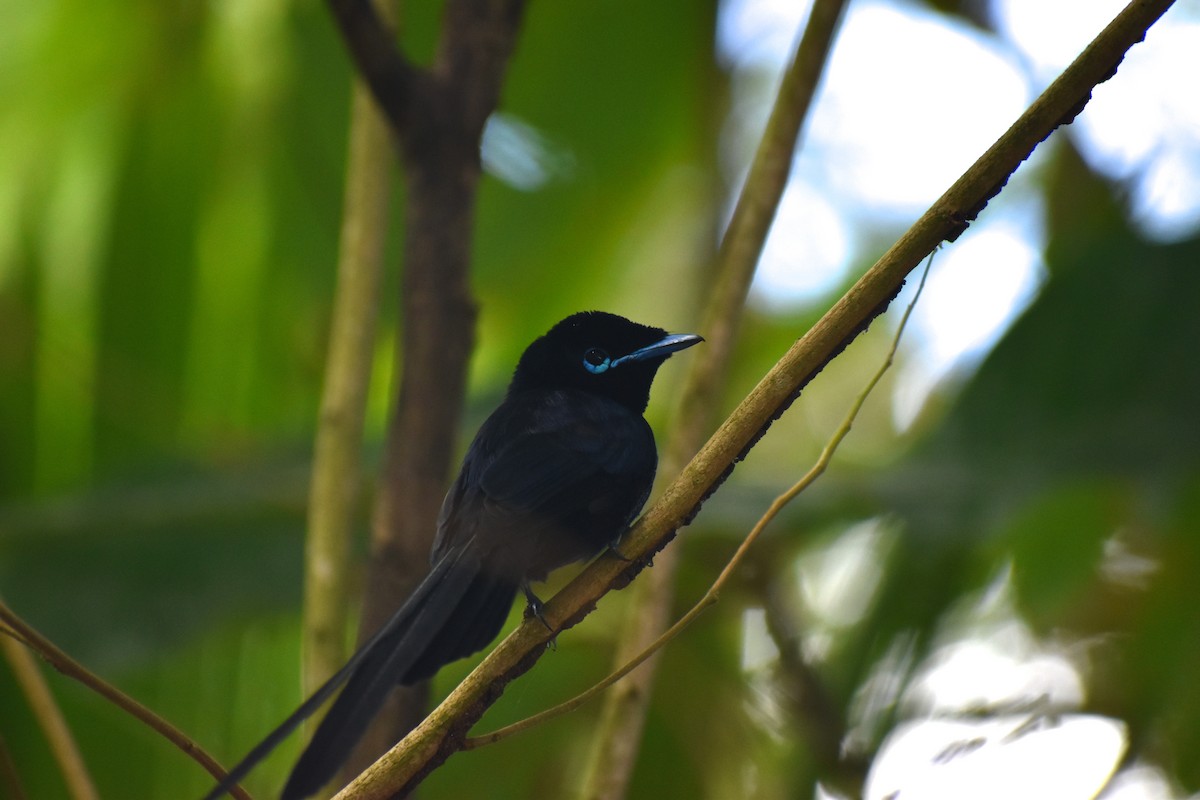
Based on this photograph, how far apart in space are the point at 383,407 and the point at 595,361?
1740 mm

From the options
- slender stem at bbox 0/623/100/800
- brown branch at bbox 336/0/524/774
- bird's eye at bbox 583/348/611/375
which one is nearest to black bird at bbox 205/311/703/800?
bird's eye at bbox 583/348/611/375

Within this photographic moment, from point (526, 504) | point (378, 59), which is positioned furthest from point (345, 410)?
point (378, 59)

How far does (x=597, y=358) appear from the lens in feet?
9.59

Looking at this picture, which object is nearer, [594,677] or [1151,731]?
[1151,731]

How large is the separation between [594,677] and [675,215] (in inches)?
89.6

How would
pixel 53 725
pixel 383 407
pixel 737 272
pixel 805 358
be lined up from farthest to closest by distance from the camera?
pixel 383 407, pixel 737 272, pixel 53 725, pixel 805 358

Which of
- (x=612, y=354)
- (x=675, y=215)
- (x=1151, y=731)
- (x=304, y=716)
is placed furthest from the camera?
(x=675, y=215)

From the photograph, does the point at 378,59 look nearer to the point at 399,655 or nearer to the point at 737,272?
the point at 737,272

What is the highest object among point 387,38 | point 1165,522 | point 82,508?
point 387,38

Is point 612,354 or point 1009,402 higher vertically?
point 1009,402

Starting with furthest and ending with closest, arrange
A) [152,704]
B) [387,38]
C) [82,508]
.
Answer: [152,704] → [82,508] → [387,38]

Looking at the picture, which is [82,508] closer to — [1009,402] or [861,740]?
[861,740]

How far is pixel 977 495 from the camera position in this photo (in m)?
3.27

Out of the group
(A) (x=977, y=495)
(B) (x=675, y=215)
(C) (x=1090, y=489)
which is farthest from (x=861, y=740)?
(B) (x=675, y=215)
